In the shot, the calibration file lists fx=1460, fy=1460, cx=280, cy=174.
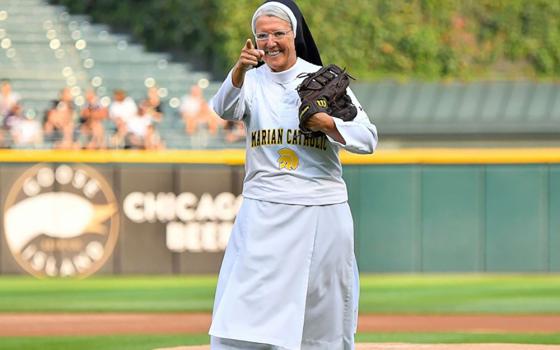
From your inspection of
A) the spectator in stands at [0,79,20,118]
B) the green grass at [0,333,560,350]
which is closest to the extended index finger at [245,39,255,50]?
the green grass at [0,333,560,350]

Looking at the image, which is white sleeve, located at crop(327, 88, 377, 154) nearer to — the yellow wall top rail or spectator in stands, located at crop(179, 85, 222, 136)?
the yellow wall top rail

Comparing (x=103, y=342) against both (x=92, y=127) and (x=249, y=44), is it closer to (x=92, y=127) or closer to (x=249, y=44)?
(x=249, y=44)

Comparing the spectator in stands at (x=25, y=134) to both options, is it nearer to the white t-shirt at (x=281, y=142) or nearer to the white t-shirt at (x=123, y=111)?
the white t-shirt at (x=123, y=111)

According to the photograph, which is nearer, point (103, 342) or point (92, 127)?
point (103, 342)

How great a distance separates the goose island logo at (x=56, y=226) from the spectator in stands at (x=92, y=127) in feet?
2.71

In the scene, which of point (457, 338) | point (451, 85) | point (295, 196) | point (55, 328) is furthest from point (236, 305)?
point (451, 85)

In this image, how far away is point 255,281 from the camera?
5887 mm

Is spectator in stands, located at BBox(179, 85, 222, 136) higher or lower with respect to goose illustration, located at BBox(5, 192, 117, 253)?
higher

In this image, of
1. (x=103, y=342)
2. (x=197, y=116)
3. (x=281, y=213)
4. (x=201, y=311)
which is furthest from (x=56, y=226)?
(x=281, y=213)

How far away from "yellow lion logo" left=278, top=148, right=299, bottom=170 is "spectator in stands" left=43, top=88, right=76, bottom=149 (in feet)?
40.3

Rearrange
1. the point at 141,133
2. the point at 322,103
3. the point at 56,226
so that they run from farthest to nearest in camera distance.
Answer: the point at 141,133, the point at 56,226, the point at 322,103

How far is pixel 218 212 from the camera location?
57.1 ft

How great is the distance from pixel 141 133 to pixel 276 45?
12.5 metres

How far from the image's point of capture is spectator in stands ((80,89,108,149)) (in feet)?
59.4
